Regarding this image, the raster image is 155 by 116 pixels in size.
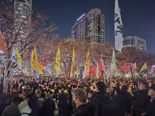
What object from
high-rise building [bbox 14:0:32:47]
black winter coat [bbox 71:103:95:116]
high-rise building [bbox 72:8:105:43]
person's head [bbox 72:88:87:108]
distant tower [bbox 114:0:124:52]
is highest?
high-rise building [bbox 72:8:105:43]

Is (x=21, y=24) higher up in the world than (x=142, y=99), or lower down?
higher up

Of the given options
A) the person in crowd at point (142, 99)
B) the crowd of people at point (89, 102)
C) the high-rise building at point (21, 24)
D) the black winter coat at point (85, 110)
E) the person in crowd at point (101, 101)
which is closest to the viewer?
the black winter coat at point (85, 110)

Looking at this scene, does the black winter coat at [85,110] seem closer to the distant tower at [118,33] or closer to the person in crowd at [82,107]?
the person in crowd at [82,107]

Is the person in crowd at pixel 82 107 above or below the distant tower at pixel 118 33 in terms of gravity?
below

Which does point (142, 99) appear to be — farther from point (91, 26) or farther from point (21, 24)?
point (91, 26)

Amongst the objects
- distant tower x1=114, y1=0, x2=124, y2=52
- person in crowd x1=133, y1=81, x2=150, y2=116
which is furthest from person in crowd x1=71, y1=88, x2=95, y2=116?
distant tower x1=114, y1=0, x2=124, y2=52

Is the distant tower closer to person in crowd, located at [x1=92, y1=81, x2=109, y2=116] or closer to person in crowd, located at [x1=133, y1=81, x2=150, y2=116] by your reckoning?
person in crowd, located at [x1=133, y1=81, x2=150, y2=116]

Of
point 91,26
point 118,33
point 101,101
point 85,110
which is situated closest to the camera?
point 85,110

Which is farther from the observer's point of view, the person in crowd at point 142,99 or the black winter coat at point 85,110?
the person in crowd at point 142,99

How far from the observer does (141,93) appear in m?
7.90

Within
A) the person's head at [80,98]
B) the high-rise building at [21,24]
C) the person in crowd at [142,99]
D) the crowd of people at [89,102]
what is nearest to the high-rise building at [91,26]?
the high-rise building at [21,24]

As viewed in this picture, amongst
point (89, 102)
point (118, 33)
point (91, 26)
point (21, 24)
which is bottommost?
point (89, 102)

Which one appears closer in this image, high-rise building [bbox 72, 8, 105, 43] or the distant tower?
the distant tower

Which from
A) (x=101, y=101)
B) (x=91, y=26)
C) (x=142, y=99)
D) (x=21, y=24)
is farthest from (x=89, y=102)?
(x=91, y=26)
